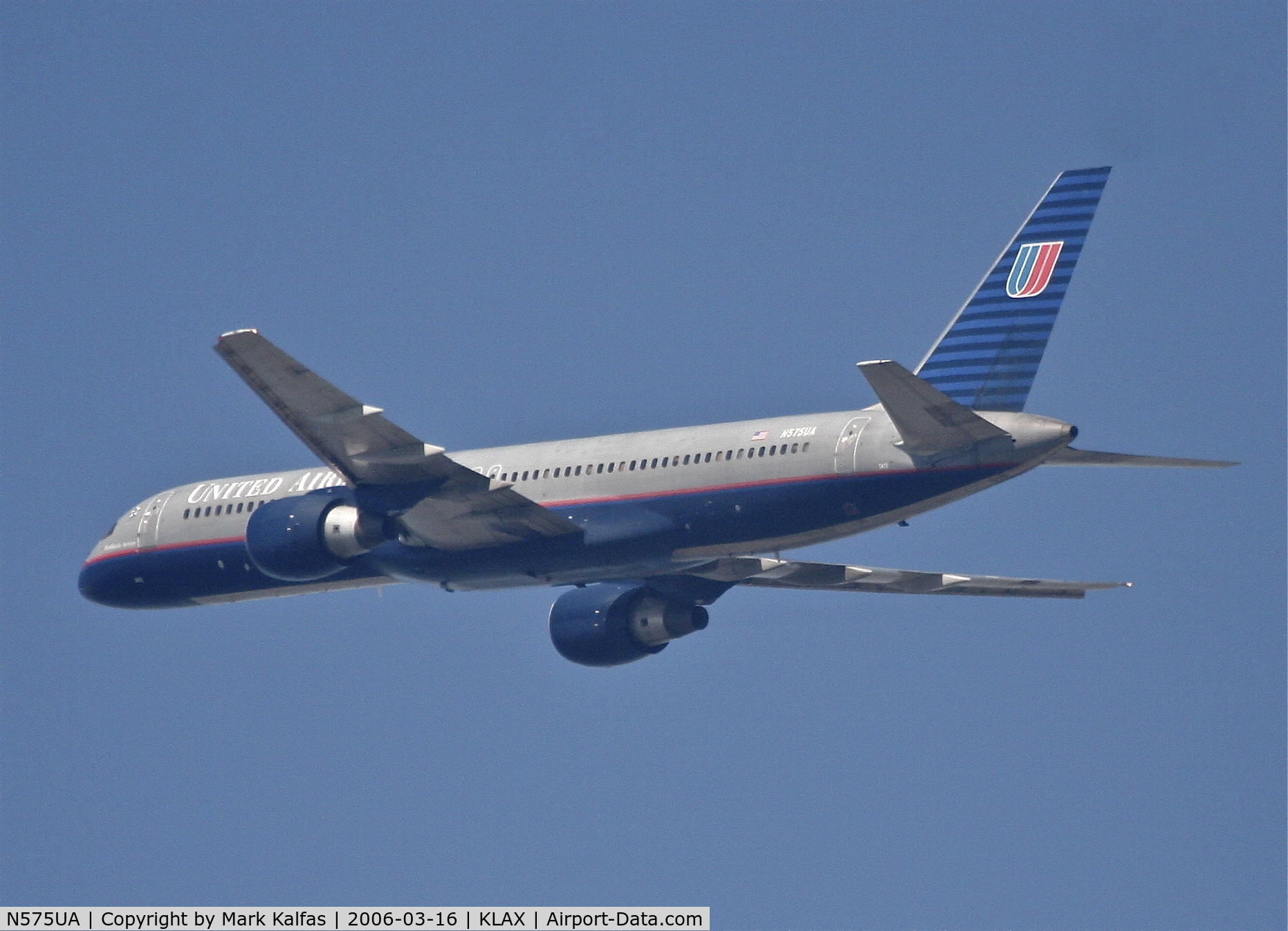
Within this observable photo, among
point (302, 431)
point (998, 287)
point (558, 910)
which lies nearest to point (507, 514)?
point (302, 431)

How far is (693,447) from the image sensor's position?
45.2 metres

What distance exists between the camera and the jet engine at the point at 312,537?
1796 inches

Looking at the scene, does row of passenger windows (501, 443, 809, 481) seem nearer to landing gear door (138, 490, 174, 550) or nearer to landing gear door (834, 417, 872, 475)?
landing gear door (834, 417, 872, 475)

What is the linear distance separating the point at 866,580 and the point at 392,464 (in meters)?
12.0

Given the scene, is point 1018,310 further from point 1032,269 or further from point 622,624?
point 622,624

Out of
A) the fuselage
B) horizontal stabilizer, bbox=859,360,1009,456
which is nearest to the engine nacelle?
the fuselage

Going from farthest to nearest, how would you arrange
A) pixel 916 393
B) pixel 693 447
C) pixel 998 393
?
pixel 693 447 → pixel 998 393 → pixel 916 393

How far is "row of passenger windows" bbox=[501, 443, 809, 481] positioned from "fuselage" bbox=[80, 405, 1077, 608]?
37mm

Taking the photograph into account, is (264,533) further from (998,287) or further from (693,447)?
(998,287)

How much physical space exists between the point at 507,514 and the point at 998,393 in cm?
1059

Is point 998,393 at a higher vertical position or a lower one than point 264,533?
higher

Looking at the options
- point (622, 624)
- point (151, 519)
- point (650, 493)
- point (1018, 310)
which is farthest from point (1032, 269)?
point (151, 519)

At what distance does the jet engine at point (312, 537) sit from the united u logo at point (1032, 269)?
14116mm

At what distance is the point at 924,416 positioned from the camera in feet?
132
